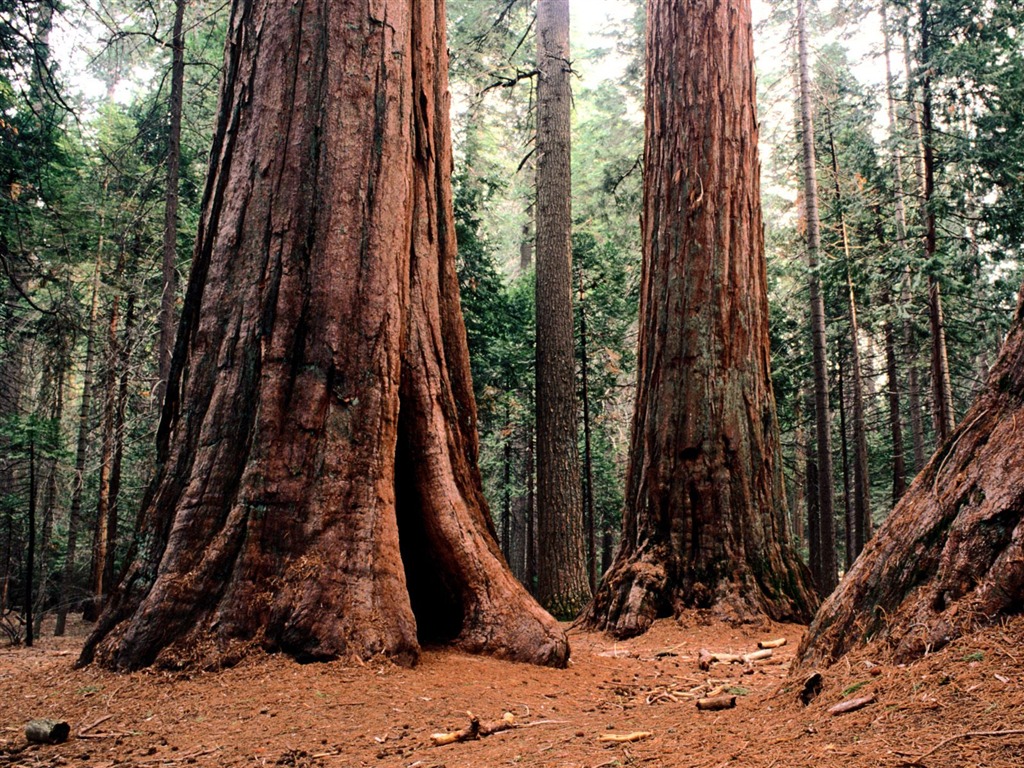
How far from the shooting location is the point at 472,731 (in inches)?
119

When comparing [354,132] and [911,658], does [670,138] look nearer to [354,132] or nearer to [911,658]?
[354,132]

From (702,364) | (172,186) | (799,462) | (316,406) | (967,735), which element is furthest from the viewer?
(799,462)

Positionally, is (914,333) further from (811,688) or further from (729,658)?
(811,688)

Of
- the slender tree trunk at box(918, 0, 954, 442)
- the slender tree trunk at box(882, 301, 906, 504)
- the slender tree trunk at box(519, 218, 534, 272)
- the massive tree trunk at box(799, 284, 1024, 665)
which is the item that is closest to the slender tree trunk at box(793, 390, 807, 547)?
the slender tree trunk at box(882, 301, 906, 504)

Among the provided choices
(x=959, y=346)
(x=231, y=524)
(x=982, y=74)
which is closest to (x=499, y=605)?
(x=231, y=524)

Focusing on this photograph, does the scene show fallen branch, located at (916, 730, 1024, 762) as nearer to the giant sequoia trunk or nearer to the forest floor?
the forest floor

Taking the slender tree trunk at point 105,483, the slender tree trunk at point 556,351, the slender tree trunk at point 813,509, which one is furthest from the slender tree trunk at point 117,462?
the slender tree trunk at point 813,509

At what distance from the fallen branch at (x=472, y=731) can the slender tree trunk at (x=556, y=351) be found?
316 inches

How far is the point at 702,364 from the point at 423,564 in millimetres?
3817

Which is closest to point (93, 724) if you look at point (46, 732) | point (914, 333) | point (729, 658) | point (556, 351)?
point (46, 732)

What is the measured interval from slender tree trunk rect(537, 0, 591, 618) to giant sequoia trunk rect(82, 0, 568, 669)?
6.20 metres

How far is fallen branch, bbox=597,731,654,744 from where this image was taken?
2.69m

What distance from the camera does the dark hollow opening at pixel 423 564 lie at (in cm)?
473

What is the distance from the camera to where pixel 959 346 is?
60.3ft
